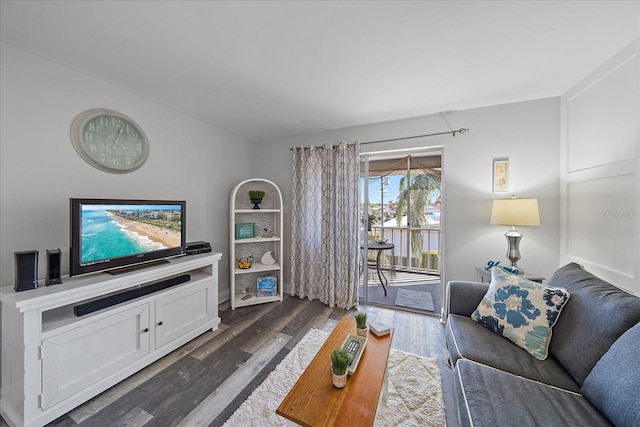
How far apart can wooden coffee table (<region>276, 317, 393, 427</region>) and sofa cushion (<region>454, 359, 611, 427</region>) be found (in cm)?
40

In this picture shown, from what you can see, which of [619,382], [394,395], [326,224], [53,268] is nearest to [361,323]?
[394,395]

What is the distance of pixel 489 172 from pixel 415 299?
1901 millimetres

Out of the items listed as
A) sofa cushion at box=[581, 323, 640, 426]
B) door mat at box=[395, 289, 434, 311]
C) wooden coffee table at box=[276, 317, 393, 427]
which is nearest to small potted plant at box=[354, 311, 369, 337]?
wooden coffee table at box=[276, 317, 393, 427]

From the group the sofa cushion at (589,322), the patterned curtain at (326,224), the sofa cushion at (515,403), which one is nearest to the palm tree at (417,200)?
the patterned curtain at (326,224)

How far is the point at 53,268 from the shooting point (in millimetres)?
1562

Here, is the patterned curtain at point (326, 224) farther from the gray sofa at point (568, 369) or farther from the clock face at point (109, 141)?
the clock face at point (109, 141)

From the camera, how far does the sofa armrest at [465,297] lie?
1818mm

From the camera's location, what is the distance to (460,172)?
2.64 m

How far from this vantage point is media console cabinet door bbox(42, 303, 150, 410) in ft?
4.62

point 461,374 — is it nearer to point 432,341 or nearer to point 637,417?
point 637,417

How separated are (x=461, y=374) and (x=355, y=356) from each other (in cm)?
57

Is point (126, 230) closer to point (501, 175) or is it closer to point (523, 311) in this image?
point (523, 311)

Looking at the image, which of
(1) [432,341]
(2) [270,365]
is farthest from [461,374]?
(2) [270,365]

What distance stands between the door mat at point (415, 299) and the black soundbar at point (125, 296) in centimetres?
268
